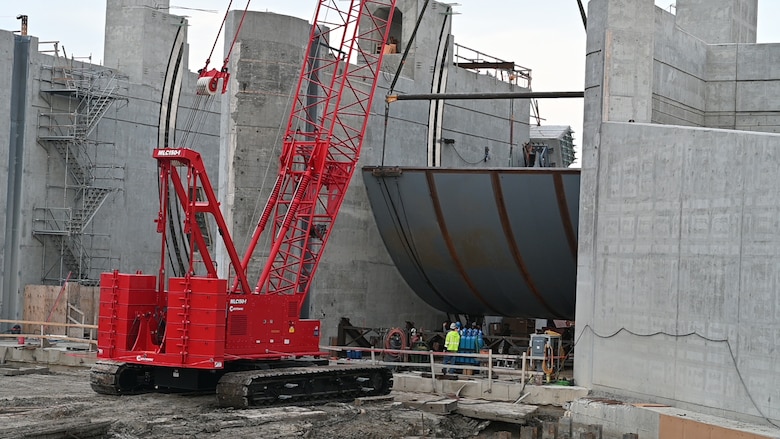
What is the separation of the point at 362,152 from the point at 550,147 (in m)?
15.6

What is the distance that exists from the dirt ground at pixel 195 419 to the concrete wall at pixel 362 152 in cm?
796

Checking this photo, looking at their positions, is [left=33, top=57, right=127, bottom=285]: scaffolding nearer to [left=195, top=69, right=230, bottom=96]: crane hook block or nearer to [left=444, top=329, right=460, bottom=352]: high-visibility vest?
[left=195, top=69, right=230, bottom=96]: crane hook block

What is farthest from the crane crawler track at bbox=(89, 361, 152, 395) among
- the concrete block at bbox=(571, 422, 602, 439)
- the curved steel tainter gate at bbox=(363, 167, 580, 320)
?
the curved steel tainter gate at bbox=(363, 167, 580, 320)

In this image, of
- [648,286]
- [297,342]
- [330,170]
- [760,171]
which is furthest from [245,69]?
[760,171]

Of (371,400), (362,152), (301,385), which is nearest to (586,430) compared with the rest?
(371,400)

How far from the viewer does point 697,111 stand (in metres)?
Answer: 27.1

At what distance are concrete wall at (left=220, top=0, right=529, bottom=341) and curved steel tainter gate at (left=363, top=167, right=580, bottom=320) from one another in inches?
32.3

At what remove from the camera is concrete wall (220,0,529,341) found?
31.8 metres

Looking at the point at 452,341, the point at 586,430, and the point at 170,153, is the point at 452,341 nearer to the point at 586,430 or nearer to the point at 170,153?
the point at 586,430

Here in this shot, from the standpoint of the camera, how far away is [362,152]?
33.1 meters

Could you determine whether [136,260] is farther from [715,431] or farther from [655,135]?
[715,431]

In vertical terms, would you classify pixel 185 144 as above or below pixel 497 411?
above

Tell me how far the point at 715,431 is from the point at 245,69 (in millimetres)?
18676

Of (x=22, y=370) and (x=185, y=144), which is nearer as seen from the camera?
(x=22, y=370)
